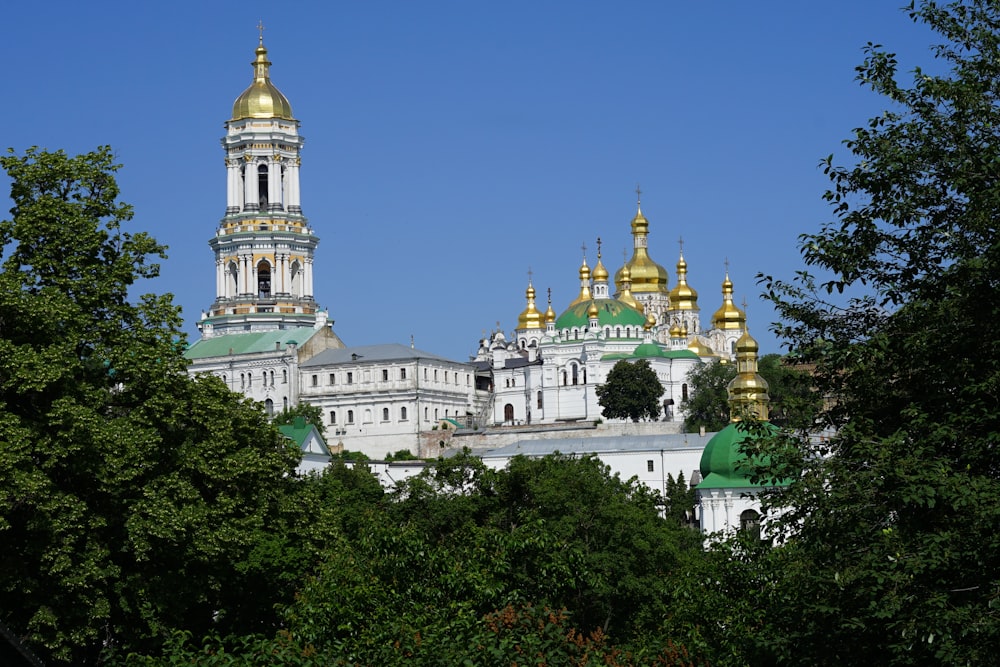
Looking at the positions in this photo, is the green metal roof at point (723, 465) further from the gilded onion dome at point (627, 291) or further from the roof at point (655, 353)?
the gilded onion dome at point (627, 291)

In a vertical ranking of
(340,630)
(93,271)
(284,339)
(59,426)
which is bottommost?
(340,630)

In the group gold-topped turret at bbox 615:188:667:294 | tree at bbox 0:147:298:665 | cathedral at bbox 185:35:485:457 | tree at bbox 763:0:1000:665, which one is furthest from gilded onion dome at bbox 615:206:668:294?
tree at bbox 763:0:1000:665

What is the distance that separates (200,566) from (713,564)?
7608mm

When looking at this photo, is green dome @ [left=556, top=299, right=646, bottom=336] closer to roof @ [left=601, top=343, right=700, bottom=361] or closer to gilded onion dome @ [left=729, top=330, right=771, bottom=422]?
roof @ [left=601, top=343, right=700, bottom=361]

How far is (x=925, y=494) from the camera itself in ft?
52.6

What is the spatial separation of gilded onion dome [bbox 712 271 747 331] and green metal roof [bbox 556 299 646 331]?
12.5 metres

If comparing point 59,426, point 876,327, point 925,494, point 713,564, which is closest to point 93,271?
point 59,426

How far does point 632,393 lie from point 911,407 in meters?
87.8

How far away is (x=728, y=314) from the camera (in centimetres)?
12875

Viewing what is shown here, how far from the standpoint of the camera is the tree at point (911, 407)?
15.9 m

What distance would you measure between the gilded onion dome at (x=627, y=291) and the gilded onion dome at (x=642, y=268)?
0.29m

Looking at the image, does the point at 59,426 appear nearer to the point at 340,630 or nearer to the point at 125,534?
the point at 125,534

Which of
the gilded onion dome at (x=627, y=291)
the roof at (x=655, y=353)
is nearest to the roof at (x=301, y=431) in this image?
the roof at (x=655, y=353)

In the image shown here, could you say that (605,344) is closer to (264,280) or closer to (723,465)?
(264,280)
